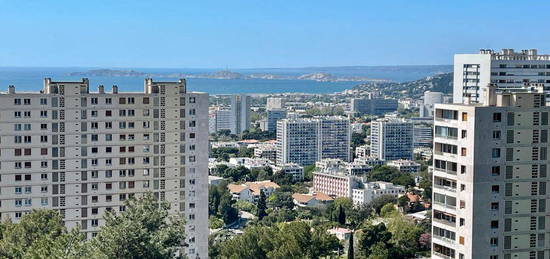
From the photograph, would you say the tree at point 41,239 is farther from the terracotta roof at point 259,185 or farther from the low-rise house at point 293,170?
the low-rise house at point 293,170

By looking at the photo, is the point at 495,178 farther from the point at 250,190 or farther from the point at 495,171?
the point at 250,190

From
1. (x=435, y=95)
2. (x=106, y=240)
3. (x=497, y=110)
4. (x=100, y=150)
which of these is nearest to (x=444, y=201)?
(x=497, y=110)

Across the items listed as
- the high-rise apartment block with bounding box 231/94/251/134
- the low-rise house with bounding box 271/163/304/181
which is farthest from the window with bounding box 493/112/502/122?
the high-rise apartment block with bounding box 231/94/251/134

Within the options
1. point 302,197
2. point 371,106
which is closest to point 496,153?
point 302,197

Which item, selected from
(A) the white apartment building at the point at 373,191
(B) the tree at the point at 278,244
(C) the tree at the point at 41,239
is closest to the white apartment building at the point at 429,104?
(A) the white apartment building at the point at 373,191

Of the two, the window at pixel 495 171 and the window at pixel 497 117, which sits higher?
the window at pixel 497 117

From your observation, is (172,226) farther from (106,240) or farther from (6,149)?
(6,149)

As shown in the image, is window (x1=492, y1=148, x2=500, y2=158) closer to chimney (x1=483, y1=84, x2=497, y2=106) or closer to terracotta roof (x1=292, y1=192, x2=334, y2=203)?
chimney (x1=483, y1=84, x2=497, y2=106)
